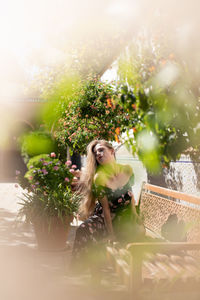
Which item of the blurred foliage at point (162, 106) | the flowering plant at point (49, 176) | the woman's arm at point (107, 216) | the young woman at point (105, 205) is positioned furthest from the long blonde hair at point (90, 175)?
the blurred foliage at point (162, 106)

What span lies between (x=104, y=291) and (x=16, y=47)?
33362mm

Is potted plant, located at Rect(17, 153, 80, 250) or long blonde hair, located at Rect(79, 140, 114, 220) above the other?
long blonde hair, located at Rect(79, 140, 114, 220)

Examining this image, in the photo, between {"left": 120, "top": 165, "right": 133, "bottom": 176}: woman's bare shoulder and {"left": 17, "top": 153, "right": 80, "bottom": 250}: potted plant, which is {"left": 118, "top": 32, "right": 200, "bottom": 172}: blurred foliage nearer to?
{"left": 120, "top": 165, "right": 133, "bottom": 176}: woman's bare shoulder

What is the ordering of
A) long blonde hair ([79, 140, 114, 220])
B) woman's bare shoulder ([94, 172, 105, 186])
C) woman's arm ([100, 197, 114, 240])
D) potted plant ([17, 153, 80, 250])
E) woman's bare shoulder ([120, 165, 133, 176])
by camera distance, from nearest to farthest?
1. woman's arm ([100, 197, 114, 240])
2. woman's bare shoulder ([94, 172, 105, 186])
3. long blonde hair ([79, 140, 114, 220])
4. woman's bare shoulder ([120, 165, 133, 176])
5. potted plant ([17, 153, 80, 250])

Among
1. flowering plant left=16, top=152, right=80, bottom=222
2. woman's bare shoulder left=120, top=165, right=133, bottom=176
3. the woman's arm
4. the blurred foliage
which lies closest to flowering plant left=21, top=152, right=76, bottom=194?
flowering plant left=16, top=152, right=80, bottom=222

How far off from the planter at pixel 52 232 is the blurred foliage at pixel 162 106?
3.40 meters

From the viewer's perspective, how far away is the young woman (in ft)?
13.4

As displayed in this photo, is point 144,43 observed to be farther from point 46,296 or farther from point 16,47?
point 16,47

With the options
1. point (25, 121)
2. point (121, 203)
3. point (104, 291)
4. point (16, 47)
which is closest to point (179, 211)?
point (121, 203)

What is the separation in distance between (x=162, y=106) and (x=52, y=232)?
3.83 m

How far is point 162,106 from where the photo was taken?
2.21 metres

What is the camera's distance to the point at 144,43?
2771mm

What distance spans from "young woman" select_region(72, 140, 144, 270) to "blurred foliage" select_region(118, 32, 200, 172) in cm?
181

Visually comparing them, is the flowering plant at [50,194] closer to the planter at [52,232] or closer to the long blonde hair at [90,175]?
the planter at [52,232]
